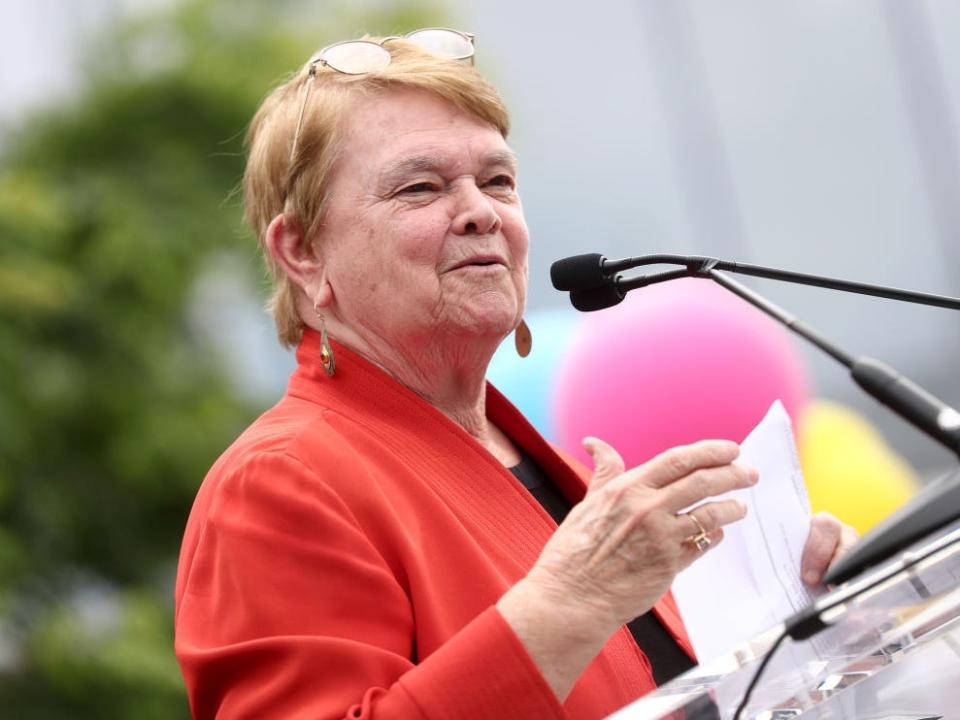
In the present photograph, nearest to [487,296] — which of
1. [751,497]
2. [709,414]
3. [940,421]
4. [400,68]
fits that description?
[400,68]

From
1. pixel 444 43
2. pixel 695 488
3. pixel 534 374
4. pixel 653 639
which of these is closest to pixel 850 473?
A: pixel 534 374

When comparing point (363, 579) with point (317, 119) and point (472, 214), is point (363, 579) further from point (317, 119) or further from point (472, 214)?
point (317, 119)

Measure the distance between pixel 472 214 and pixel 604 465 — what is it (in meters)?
0.54

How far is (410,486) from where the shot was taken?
1756 millimetres

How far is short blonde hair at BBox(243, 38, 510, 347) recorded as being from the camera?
1.99 metres

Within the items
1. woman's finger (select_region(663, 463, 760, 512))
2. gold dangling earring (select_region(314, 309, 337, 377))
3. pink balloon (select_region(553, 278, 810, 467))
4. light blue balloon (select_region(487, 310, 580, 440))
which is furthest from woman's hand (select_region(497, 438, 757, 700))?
light blue balloon (select_region(487, 310, 580, 440))

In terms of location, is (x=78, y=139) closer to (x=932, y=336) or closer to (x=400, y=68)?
(x=400, y=68)

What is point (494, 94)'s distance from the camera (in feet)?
6.81

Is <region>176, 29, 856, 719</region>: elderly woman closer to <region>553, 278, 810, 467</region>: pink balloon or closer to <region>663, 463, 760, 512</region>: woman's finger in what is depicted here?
<region>663, 463, 760, 512</region>: woman's finger

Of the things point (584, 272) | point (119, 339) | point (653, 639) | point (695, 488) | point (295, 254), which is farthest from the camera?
point (119, 339)

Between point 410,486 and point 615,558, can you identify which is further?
point 410,486

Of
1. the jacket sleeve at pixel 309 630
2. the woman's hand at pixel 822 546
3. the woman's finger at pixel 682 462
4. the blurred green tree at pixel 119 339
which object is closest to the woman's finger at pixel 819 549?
the woman's hand at pixel 822 546

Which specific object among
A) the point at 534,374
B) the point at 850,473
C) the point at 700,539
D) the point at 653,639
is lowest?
the point at 850,473

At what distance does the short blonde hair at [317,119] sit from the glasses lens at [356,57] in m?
0.01
